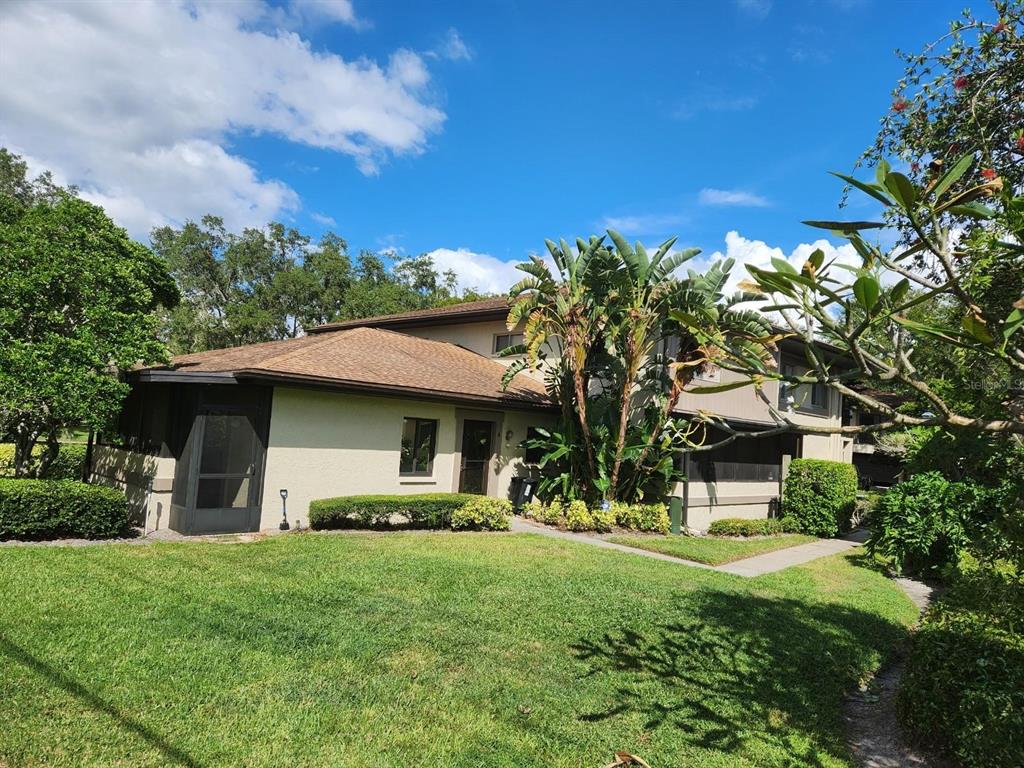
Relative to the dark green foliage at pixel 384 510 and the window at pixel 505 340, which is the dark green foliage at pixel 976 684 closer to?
the dark green foliage at pixel 384 510

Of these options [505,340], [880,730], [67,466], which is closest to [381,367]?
[505,340]

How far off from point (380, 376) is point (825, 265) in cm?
1196

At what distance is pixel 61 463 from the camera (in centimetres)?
1605

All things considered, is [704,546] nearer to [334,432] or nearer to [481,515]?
[481,515]

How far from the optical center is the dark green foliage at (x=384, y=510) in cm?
1170

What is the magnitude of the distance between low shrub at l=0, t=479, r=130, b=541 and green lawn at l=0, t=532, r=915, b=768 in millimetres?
815

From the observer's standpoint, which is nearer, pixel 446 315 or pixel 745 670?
pixel 745 670

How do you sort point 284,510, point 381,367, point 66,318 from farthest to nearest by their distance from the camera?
point 381,367, point 284,510, point 66,318

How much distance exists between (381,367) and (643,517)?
744 centimetres

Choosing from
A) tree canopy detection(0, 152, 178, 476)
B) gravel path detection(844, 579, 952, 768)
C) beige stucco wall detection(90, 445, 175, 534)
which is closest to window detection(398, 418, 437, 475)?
beige stucco wall detection(90, 445, 175, 534)

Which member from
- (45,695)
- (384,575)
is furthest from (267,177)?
(45,695)

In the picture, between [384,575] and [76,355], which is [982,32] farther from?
[76,355]

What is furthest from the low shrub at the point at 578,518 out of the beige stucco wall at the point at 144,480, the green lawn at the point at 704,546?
the beige stucco wall at the point at 144,480

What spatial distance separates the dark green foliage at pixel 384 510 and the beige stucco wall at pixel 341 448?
2.18ft
